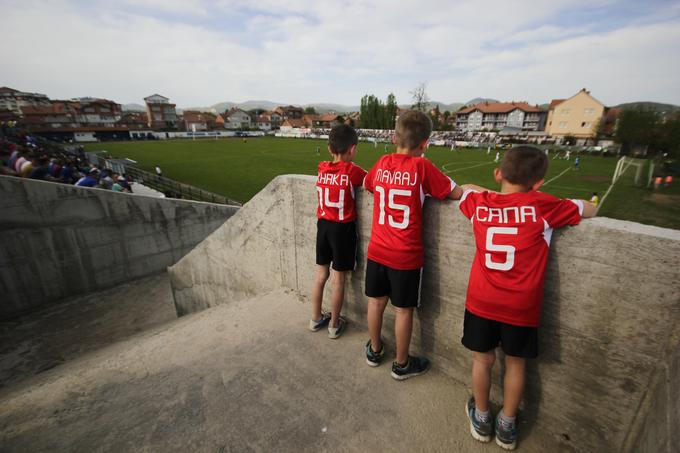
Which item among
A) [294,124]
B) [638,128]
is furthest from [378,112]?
[638,128]

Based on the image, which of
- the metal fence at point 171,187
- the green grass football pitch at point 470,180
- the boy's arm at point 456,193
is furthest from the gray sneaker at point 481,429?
A: the green grass football pitch at point 470,180

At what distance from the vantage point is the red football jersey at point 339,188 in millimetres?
3168

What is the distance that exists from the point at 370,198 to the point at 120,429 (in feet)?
9.59

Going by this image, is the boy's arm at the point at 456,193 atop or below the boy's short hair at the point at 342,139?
below

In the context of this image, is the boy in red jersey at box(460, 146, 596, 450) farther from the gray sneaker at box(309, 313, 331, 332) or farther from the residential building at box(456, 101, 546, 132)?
the residential building at box(456, 101, 546, 132)

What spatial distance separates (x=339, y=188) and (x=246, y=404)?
7.03 feet

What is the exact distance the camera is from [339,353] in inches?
125

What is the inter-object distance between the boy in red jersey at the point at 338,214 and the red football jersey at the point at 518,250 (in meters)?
1.46

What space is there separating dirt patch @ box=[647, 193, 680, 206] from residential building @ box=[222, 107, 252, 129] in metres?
129

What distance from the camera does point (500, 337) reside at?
213 centimetres

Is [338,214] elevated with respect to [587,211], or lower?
lower

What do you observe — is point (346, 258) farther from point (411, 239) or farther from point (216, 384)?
point (216, 384)

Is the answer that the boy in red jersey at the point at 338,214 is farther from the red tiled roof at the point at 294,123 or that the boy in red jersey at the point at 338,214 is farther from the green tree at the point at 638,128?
the red tiled roof at the point at 294,123

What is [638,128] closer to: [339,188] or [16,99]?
[339,188]
